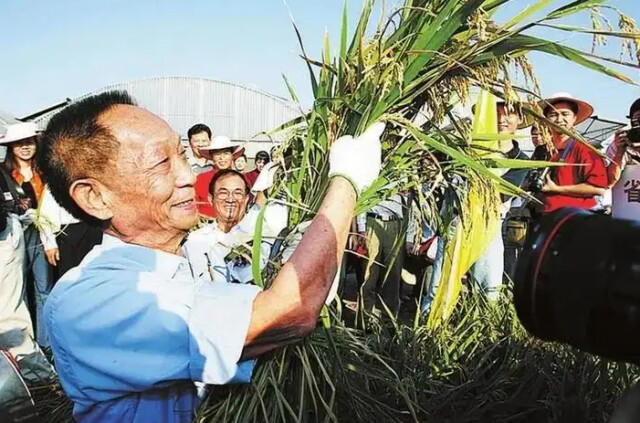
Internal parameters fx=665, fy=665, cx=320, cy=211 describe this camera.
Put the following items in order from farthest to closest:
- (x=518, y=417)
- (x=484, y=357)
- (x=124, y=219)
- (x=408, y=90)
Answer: (x=484, y=357) < (x=518, y=417) < (x=408, y=90) < (x=124, y=219)

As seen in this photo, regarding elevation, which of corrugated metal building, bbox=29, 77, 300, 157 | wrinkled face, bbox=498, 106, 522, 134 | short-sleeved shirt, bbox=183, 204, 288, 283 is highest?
corrugated metal building, bbox=29, 77, 300, 157

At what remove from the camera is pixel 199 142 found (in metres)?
5.42

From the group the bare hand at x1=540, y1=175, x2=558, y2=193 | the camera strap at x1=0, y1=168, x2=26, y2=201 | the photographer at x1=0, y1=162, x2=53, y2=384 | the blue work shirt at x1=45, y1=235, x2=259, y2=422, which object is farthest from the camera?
the camera strap at x1=0, y1=168, x2=26, y2=201

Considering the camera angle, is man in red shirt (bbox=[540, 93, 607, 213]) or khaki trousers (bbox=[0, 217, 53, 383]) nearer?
khaki trousers (bbox=[0, 217, 53, 383])

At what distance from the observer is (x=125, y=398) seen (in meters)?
1.35

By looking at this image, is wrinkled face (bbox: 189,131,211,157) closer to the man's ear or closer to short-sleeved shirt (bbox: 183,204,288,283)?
short-sleeved shirt (bbox: 183,204,288,283)

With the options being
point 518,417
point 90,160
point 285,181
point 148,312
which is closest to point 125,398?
point 148,312

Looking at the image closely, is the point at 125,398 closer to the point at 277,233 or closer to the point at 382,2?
the point at 277,233

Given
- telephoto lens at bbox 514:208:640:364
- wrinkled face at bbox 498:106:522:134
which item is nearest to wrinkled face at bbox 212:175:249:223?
wrinkled face at bbox 498:106:522:134

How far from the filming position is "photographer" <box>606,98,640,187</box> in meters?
2.97

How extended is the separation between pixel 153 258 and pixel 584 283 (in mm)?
940

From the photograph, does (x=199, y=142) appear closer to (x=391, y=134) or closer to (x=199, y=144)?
(x=199, y=144)

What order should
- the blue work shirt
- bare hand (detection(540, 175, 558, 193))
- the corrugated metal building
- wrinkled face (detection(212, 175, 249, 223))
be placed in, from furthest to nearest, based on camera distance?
the corrugated metal building
wrinkled face (detection(212, 175, 249, 223))
bare hand (detection(540, 175, 558, 193))
the blue work shirt

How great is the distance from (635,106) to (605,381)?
1.44 m
